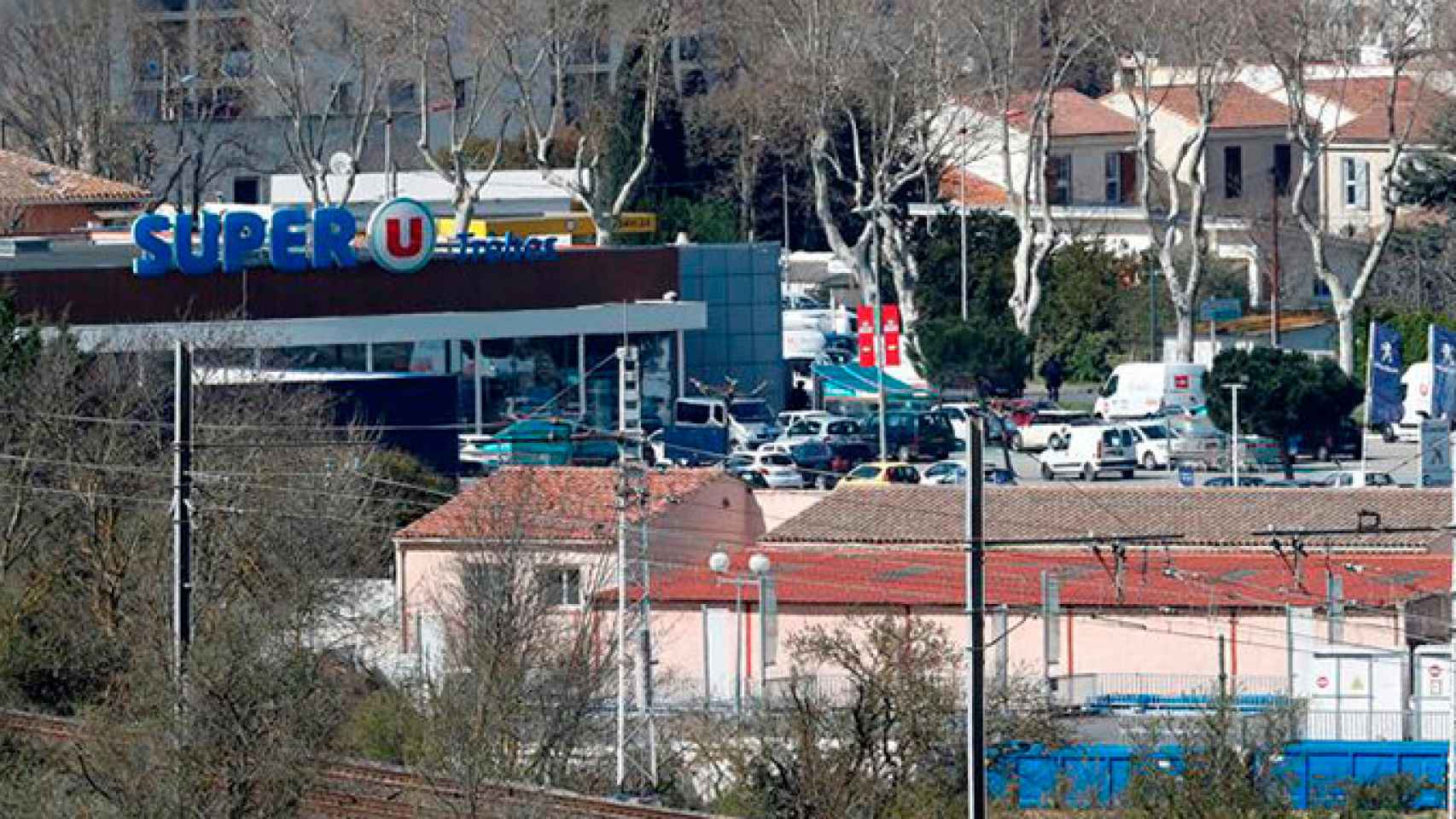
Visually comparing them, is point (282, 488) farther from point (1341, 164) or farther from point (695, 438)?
point (1341, 164)

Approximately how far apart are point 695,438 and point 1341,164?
2859 cm

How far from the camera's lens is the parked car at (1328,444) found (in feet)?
156

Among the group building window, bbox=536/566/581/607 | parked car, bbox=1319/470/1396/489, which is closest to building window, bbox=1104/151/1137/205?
parked car, bbox=1319/470/1396/489

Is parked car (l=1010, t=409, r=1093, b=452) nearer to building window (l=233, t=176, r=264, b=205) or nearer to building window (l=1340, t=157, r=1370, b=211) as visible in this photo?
building window (l=1340, t=157, r=1370, b=211)

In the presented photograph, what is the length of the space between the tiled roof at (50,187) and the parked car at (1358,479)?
22360mm

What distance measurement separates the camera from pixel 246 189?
76.2 m

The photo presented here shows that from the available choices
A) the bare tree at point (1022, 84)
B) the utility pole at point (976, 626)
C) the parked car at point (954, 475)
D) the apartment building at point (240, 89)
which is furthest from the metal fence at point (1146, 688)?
the apartment building at point (240, 89)

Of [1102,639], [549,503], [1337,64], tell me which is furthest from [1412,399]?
[1102,639]

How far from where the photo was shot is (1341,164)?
241ft

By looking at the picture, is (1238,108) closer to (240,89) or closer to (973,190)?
(973,190)

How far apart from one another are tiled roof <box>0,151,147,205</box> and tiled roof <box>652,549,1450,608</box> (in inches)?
927

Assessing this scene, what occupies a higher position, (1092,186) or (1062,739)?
(1092,186)

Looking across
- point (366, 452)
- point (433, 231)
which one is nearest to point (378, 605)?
point (366, 452)

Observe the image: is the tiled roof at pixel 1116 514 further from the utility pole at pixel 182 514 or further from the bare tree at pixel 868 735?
the utility pole at pixel 182 514
